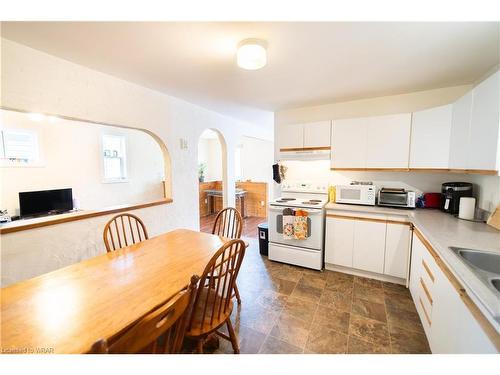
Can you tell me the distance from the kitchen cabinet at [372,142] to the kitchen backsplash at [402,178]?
321 millimetres

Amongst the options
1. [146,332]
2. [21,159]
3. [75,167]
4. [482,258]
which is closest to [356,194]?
[482,258]

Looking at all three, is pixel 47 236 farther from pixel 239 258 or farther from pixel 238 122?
pixel 238 122

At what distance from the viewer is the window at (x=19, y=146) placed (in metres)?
3.29

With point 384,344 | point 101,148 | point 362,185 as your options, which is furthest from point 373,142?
point 101,148

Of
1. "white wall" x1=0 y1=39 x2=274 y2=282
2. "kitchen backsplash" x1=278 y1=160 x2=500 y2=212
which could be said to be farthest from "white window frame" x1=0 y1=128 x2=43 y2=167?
"kitchen backsplash" x1=278 y1=160 x2=500 y2=212

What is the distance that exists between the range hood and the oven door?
777 millimetres

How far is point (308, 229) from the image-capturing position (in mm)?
2809

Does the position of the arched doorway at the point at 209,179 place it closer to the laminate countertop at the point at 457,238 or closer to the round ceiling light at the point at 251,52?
the laminate countertop at the point at 457,238

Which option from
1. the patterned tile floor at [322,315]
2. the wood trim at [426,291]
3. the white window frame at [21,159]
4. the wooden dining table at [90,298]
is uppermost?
the white window frame at [21,159]

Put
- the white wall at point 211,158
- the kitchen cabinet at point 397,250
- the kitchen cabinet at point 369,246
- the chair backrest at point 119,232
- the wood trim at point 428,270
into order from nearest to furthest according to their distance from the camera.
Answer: the wood trim at point 428,270 < the chair backrest at point 119,232 < the kitchen cabinet at point 397,250 < the kitchen cabinet at point 369,246 < the white wall at point 211,158

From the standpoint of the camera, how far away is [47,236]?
1.82 m

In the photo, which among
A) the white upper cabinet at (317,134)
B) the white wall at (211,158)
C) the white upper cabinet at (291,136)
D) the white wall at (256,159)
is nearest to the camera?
the white upper cabinet at (317,134)

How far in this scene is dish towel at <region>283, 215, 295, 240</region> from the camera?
287cm

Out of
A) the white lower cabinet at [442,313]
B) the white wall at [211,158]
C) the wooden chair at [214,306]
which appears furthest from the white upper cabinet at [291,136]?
the white wall at [211,158]
